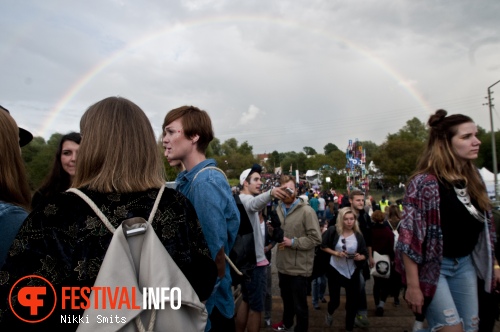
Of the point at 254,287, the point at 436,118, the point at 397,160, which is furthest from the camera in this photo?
the point at 397,160

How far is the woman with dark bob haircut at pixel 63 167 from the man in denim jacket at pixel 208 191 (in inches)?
58.2

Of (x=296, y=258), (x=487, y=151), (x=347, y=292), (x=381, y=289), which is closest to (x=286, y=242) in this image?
(x=296, y=258)

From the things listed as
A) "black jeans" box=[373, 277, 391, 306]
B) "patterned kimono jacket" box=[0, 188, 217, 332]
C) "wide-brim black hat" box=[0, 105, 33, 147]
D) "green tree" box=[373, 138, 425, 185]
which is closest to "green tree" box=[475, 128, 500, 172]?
"green tree" box=[373, 138, 425, 185]

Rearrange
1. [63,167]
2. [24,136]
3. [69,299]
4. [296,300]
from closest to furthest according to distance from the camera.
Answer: [69,299], [24,136], [63,167], [296,300]

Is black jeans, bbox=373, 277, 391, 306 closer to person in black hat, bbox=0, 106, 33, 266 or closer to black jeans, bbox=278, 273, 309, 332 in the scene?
black jeans, bbox=278, 273, 309, 332

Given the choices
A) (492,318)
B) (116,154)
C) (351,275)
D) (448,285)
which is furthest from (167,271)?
(351,275)

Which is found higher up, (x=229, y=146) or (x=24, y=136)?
(x=229, y=146)

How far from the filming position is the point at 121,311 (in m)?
1.19

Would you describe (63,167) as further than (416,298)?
Yes

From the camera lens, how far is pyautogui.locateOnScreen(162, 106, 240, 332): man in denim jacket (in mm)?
2152

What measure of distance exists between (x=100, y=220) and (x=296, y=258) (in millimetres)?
3826

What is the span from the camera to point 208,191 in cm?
220

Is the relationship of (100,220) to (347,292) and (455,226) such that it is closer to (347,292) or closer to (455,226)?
(455,226)

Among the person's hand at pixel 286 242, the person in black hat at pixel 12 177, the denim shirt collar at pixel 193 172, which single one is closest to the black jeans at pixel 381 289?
the person's hand at pixel 286 242
